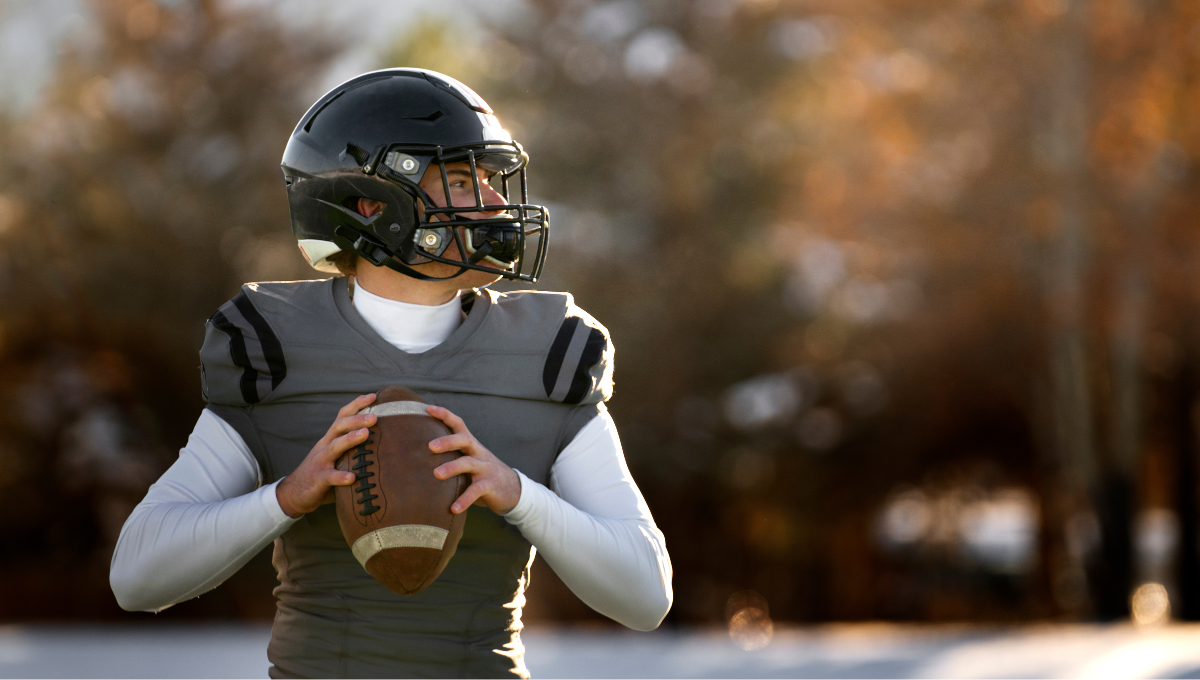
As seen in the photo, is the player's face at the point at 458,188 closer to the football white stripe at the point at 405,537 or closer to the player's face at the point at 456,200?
the player's face at the point at 456,200

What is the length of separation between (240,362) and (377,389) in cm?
20

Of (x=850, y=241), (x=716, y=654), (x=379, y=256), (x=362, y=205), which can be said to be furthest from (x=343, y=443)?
(x=850, y=241)

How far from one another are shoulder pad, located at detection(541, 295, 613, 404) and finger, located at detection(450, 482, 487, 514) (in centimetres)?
25

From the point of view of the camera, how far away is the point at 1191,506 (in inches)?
444

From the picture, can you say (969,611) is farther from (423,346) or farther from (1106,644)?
(423,346)

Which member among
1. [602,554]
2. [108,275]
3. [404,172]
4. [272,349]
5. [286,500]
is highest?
[108,275]

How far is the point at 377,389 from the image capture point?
1.62 m

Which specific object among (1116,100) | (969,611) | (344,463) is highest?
(1116,100)

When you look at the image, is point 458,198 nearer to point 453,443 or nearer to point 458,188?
point 458,188

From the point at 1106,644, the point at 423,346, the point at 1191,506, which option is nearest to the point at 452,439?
the point at 423,346

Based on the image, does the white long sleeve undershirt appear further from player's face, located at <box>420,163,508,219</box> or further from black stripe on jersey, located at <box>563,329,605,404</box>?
player's face, located at <box>420,163,508,219</box>

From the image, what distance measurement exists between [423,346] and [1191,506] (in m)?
11.5

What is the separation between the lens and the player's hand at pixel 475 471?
142 centimetres

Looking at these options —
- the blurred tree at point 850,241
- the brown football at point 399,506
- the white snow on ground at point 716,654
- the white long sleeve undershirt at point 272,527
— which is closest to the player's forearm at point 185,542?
the white long sleeve undershirt at point 272,527
